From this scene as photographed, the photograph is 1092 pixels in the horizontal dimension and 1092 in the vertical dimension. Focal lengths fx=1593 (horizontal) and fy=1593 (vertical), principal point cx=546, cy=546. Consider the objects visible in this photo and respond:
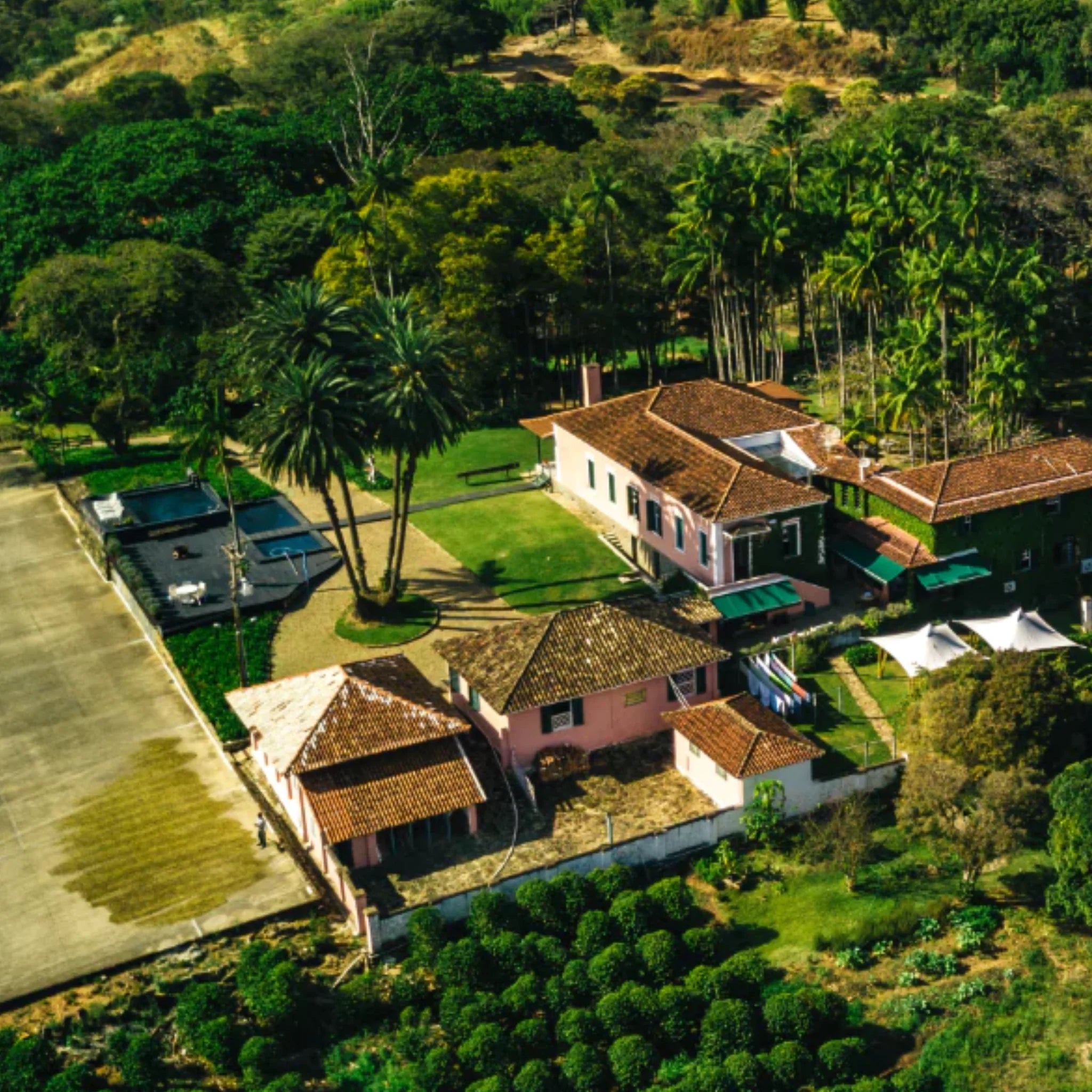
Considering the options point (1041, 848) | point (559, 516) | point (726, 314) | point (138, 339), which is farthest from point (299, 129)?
point (1041, 848)

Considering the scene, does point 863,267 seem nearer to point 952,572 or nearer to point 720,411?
point 720,411

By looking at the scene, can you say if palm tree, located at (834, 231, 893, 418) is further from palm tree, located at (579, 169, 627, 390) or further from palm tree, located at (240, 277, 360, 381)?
palm tree, located at (240, 277, 360, 381)

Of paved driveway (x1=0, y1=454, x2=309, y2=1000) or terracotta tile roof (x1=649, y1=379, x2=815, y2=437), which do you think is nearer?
paved driveway (x1=0, y1=454, x2=309, y2=1000)

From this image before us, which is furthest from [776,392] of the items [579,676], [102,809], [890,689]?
[102,809]

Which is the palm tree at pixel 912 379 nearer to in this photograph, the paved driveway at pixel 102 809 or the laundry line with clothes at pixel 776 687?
the laundry line with clothes at pixel 776 687

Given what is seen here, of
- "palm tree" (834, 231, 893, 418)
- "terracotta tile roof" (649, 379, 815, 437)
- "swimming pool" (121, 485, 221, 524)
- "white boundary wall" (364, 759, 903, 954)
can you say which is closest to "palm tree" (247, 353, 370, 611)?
"terracotta tile roof" (649, 379, 815, 437)
